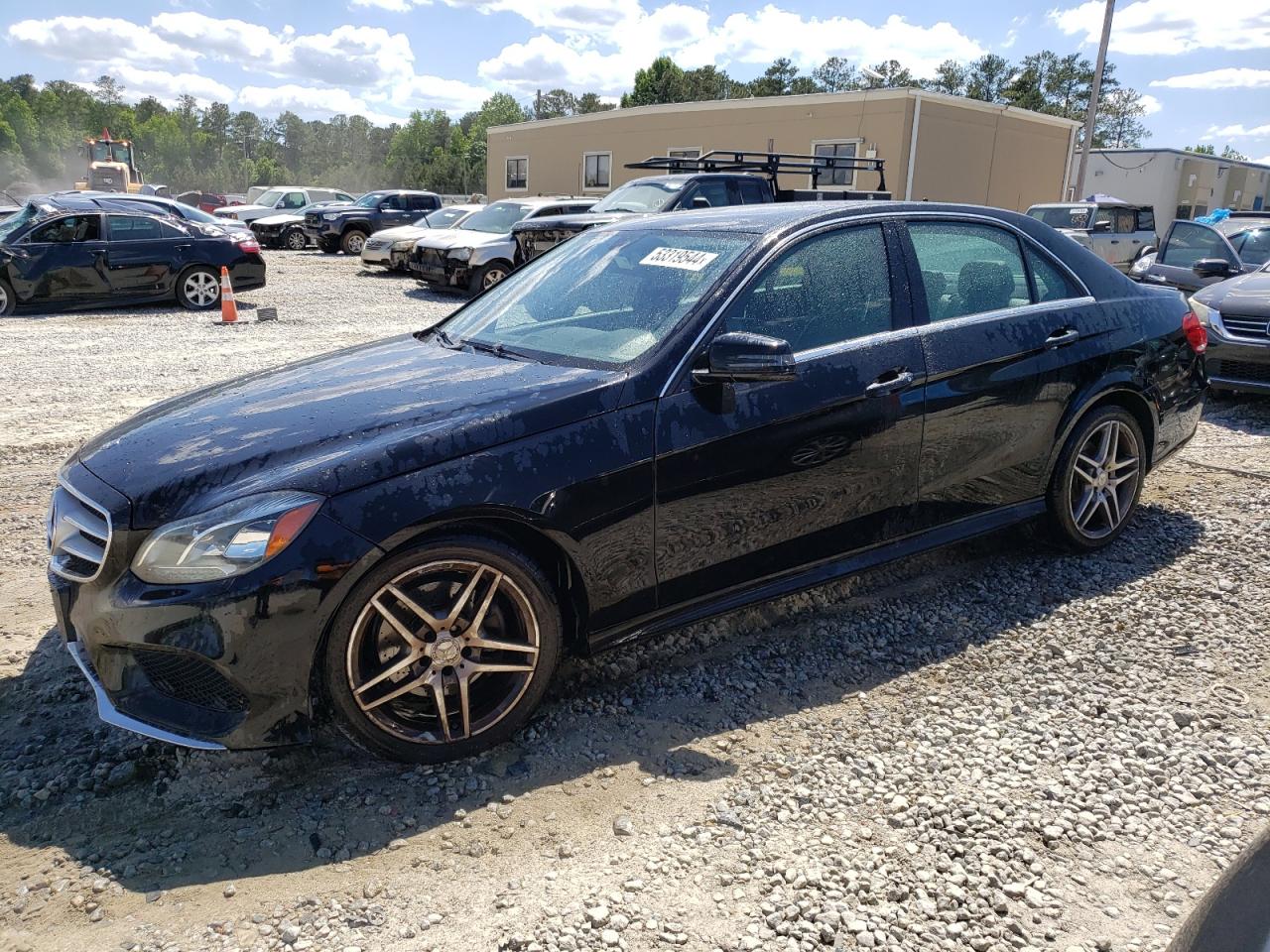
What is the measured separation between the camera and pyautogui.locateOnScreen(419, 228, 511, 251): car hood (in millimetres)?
15375

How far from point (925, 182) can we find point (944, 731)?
26.8 metres

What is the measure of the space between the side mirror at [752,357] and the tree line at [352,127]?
55375 mm

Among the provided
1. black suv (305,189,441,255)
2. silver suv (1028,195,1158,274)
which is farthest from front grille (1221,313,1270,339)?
black suv (305,189,441,255)

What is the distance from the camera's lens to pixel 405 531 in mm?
2807

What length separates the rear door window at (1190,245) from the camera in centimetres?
1079

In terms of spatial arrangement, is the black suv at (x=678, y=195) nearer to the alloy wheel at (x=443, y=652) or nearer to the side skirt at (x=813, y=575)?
the side skirt at (x=813, y=575)

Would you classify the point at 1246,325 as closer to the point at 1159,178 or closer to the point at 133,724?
the point at 133,724

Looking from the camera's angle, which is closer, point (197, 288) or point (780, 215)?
point (780, 215)

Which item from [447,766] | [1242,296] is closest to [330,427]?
[447,766]

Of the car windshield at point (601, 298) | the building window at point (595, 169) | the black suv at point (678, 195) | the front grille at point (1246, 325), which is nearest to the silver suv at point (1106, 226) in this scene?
the black suv at point (678, 195)

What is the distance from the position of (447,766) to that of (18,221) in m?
13.3

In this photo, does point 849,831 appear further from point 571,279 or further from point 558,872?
point 571,279

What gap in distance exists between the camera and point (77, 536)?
2.98 metres

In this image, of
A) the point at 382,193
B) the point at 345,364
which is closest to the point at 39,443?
the point at 345,364
